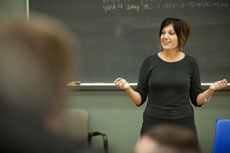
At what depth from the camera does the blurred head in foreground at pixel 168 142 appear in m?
0.41

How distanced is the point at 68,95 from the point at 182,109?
5.32 feet

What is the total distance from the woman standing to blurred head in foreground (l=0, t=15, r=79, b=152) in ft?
4.93

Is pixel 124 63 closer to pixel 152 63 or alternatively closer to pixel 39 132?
pixel 152 63

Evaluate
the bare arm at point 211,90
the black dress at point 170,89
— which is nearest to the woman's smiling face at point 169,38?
the black dress at point 170,89

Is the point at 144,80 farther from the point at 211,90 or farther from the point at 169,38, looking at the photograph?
the point at 211,90

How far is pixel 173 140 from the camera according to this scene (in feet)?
1.35

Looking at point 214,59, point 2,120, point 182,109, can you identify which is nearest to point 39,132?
point 2,120

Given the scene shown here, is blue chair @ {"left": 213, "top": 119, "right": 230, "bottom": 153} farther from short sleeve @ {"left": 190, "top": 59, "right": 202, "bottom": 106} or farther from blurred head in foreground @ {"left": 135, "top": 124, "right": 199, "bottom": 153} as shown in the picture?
blurred head in foreground @ {"left": 135, "top": 124, "right": 199, "bottom": 153}

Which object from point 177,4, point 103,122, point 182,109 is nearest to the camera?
Answer: point 182,109

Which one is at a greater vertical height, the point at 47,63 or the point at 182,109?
the point at 47,63

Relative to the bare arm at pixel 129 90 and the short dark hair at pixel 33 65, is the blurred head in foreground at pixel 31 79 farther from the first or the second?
the bare arm at pixel 129 90

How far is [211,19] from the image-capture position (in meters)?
2.81

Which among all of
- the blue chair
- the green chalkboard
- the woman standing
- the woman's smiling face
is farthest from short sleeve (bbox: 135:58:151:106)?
the green chalkboard

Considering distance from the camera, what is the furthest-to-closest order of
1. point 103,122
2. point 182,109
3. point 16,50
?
point 103,122
point 182,109
point 16,50
